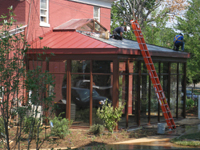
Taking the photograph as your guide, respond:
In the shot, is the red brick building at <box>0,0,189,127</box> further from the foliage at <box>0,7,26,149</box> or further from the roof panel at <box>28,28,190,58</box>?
the foliage at <box>0,7,26,149</box>

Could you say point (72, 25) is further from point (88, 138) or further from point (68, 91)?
point (88, 138)

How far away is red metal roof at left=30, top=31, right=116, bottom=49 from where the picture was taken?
12.8 meters

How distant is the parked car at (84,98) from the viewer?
12.7 meters

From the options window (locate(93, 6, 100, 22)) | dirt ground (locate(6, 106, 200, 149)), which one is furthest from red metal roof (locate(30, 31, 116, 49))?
window (locate(93, 6, 100, 22))

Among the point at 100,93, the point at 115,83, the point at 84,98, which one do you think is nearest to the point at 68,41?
the point at 84,98

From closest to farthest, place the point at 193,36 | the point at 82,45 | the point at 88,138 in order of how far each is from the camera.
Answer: the point at 88,138, the point at 82,45, the point at 193,36

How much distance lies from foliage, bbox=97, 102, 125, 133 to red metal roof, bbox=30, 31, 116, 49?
2529 mm

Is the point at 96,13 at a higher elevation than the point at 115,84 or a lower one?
higher

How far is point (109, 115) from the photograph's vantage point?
38.5 ft

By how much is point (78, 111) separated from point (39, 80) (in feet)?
23.1

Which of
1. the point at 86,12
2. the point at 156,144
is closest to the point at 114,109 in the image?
the point at 156,144

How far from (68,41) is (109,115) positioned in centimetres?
392

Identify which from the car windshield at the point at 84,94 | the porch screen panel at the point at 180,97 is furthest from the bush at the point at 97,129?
the porch screen panel at the point at 180,97

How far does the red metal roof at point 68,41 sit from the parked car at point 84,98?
1.84 m
